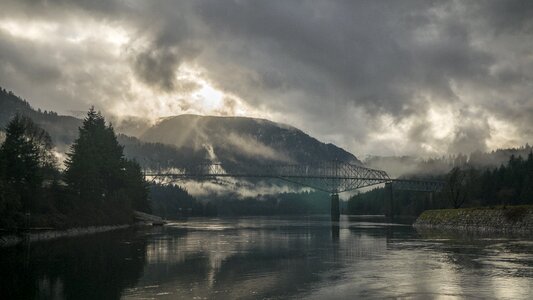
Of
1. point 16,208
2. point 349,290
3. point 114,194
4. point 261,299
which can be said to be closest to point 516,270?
point 349,290

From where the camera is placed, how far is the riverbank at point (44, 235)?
4769 cm

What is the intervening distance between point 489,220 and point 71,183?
63.5 metres

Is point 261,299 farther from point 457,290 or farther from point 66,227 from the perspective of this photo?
point 66,227

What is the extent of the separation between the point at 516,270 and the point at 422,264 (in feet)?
18.4

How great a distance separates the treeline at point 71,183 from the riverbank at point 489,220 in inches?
2233

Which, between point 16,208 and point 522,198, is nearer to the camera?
point 16,208

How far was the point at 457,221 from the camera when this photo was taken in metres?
84.5

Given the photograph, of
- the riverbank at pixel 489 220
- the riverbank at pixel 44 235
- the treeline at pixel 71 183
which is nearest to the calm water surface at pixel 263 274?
the riverbank at pixel 44 235

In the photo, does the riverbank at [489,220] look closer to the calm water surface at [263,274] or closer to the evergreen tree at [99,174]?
the calm water surface at [263,274]

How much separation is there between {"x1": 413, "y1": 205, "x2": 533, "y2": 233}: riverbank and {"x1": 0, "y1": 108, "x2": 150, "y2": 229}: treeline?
186 ft

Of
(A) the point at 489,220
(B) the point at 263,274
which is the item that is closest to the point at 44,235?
(B) the point at 263,274

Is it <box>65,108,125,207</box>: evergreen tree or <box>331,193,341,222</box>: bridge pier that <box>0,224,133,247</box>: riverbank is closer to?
<box>65,108,125,207</box>: evergreen tree

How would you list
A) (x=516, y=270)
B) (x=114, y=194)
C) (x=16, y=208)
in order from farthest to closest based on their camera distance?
1. (x=114, y=194)
2. (x=16, y=208)
3. (x=516, y=270)

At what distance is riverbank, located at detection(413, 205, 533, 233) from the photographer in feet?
229
